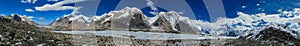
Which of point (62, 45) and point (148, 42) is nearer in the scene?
point (62, 45)

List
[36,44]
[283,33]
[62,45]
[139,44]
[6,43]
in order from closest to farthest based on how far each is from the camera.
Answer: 1. [6,43]
2. [36,44]
3. [62,45]
4. [139,44]
5. [283,33]

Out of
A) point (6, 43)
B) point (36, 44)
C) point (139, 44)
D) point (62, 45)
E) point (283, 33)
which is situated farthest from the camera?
point (283, 33)

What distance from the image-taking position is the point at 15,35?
1423 inches

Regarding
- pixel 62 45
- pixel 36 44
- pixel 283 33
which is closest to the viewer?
pixel 36 44

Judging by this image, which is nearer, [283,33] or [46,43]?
[46,43]

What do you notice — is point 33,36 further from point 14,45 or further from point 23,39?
point 14,45

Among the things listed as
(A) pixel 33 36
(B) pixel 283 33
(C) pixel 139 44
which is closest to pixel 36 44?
(A) pixel 33 36

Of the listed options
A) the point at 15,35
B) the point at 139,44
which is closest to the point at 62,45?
the point at 15,35

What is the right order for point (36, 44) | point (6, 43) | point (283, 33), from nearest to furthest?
point (6, 43) < point (36, 44) < point (283, 33)

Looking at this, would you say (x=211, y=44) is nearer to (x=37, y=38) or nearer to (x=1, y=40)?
(x=37, y=38)

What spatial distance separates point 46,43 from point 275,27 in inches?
3404

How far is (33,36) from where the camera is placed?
126ft

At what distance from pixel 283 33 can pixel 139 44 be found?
62787 mm

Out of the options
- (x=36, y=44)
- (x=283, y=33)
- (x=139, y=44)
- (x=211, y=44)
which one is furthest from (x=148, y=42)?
(x=283, y=33)
